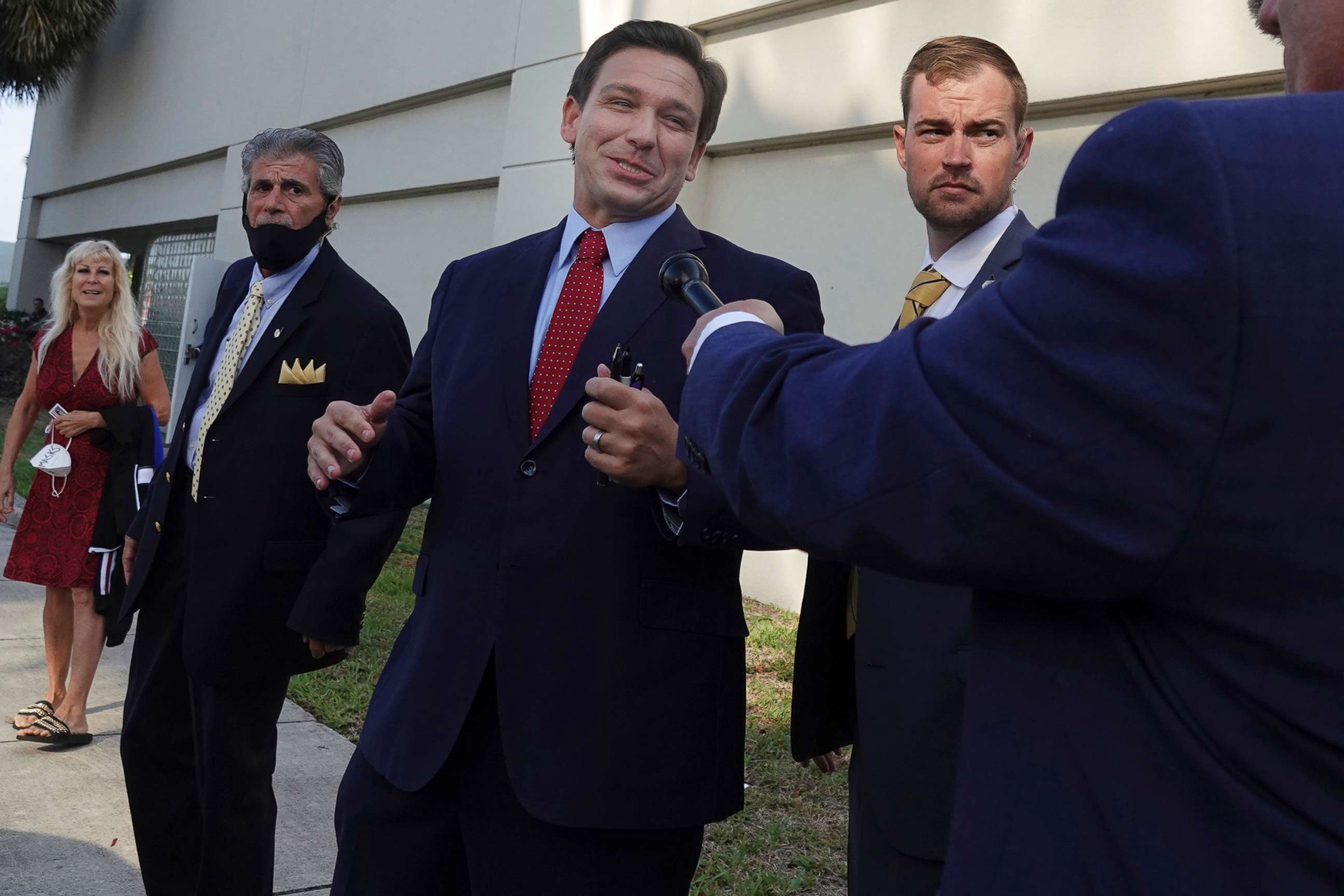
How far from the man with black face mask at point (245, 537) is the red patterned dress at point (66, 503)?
1777 mm

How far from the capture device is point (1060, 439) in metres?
0.94

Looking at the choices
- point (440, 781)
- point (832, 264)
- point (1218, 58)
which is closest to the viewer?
point (440, 781)

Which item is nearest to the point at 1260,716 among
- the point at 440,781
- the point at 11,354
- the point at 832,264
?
the point at 440,781

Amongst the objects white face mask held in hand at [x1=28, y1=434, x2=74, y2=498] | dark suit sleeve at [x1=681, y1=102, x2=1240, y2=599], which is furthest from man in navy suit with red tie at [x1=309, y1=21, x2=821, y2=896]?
white face mask held in hand at [x1=28, y1=434, x2=74, y2=498]

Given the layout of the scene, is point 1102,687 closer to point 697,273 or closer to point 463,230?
point 697,273

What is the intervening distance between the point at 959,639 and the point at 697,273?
0.78m

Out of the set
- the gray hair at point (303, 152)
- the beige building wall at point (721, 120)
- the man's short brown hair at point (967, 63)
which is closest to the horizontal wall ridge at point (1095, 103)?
the beige building wall at point (721, 120)

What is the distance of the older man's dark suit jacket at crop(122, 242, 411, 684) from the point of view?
9.91 ft

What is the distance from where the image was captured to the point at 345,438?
2.09 metres

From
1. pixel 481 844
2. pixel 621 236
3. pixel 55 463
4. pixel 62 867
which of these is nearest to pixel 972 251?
pixel 621 236

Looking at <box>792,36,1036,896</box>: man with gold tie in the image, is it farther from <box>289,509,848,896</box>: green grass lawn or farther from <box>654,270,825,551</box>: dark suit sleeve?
<box>289,509,848,896</box>: green grass lawn

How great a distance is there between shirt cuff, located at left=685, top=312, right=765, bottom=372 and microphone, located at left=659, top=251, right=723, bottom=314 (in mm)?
159

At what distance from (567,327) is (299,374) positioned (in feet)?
4.23

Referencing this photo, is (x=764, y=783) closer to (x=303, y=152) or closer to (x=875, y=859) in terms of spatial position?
(x=875, y=859)
